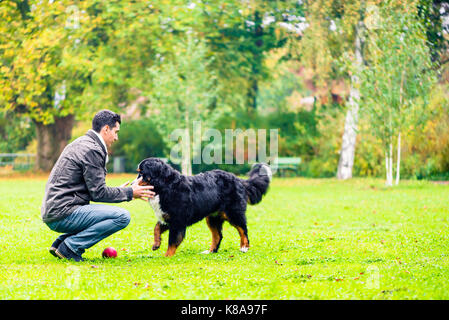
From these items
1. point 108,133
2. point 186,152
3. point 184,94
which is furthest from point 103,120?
point 186,152

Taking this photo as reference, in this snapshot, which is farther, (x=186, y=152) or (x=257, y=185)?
(x=186, y=152)

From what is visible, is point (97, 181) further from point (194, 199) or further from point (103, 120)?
point (194, 199)

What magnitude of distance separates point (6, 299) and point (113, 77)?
23732 millimetres

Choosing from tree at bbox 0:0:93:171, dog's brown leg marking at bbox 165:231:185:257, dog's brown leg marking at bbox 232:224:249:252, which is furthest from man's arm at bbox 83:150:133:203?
tree at bbox 0:0:93:171

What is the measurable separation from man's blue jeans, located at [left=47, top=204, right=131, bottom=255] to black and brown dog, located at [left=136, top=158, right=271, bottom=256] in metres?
0.72

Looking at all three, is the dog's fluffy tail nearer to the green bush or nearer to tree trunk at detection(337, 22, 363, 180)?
tree trunk at detection(337, 22, 363, 180)

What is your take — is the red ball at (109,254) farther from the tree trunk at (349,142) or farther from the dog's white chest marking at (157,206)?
the tree trunk at (349,142)

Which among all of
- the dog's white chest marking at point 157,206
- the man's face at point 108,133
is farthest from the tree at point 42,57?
the man's face at point 108,133

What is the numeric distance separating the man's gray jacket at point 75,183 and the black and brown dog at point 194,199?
74 cm

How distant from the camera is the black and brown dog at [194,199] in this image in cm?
749

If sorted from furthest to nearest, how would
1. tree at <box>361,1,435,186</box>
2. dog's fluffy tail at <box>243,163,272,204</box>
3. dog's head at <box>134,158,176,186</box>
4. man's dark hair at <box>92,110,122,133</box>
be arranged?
1. tree at <box>361,1,435,186</box>
2. dog's fluffy tail at <box>243,163,272,204</box>
3. dog's head at <box>134,158,176,186</box>
4. man's dark hair at <box>92,110,122,133</box>

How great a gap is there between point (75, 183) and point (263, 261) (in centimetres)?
261

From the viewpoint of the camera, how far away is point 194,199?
7688mm

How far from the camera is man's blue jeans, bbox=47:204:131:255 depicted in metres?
6.78
